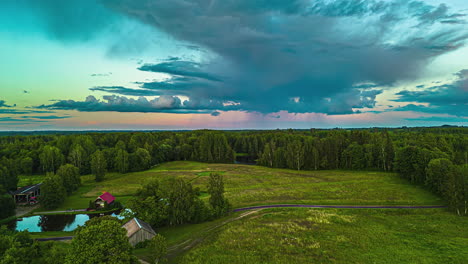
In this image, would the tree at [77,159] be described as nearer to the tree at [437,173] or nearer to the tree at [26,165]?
the tree at [26,165]

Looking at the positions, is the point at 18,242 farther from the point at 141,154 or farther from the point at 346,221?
the point at 141,154

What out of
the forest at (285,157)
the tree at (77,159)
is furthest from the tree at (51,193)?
the tree at (77,159)

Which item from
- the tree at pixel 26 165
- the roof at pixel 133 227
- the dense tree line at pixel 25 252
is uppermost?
the dense tree line at pixel 25 252

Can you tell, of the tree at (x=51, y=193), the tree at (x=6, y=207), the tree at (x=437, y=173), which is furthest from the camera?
the tree at (x=51, y=193)

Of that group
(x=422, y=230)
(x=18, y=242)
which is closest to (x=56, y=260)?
(x=18, y=242)

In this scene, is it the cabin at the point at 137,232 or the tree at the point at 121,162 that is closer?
the cabin at the point at 137,232

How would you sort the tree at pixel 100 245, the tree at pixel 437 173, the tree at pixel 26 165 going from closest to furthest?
the tree at pixel 100 245, the tree at pixel 437 173, the tree at pixel 26 165
